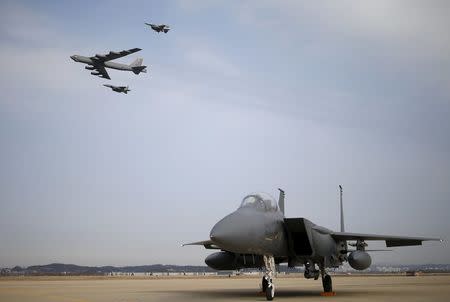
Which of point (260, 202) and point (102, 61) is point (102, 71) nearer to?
point (102, 61)

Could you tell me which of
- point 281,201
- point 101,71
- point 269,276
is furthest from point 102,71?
point 269,276

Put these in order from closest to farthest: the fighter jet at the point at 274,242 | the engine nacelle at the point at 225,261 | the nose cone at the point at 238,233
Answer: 1. the nose cone at the point at 238,233
2. the fighter jet at the point at 274,242
3. the engine nacelle at the point at 225,261

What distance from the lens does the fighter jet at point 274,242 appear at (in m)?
12.3

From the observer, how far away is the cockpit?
13.9 meters

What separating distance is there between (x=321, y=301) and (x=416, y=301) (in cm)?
236

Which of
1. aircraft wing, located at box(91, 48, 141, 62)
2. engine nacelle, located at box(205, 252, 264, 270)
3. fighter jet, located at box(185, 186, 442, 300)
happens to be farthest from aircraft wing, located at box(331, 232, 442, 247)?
aircraft wing, located at box(91, 48, 141, 62)

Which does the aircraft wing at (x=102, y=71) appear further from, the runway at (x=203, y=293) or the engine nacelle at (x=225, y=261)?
the engine nacelle at (x=225, y=261)

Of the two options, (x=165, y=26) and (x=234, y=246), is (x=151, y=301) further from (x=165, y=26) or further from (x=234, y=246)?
(x=165, y=26)

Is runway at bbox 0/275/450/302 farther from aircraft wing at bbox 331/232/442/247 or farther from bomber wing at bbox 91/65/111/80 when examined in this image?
bomber wing at bbox 91/65/111/80

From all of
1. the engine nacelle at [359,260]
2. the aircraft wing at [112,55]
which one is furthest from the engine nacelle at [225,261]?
the aircraft wing at [112,55]

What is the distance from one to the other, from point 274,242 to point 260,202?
1.17 meters

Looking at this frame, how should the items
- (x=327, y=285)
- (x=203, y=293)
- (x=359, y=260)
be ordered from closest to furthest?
(x=327, y=285) → (x=359, y=260) → (x=203, y=293)

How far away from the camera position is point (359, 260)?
663 inches

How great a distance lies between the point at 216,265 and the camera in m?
16.7
